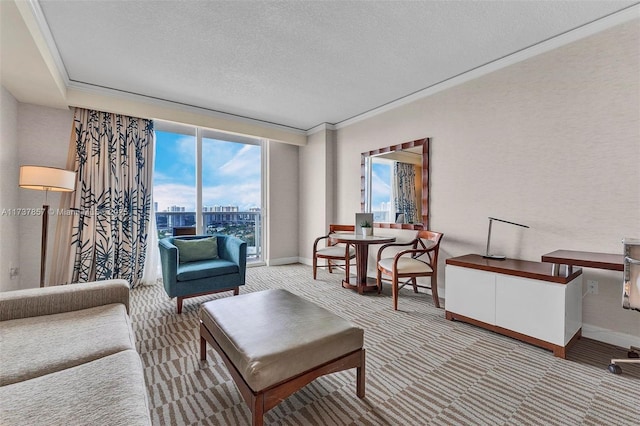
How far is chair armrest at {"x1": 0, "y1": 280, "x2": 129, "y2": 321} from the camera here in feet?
5.18

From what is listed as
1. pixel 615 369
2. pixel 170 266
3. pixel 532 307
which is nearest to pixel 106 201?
pixel 170 266

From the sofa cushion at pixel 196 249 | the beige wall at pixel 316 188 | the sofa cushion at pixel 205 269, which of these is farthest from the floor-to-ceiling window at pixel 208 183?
the sofa cushion at pixel 205 269

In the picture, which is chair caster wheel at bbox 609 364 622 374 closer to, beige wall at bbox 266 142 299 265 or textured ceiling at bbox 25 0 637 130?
textured ceiling at bbox 25 0 637 130

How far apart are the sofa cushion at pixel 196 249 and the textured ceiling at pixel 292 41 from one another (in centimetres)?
198

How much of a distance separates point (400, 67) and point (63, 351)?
355 centimetres

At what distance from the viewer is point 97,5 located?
2107 millimetres

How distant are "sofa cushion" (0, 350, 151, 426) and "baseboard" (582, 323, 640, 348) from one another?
3258 mm

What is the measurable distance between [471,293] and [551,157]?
1484mm

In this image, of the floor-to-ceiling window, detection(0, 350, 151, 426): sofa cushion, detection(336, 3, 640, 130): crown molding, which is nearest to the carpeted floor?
detection(0, 350, 151, 426): sofa cushion

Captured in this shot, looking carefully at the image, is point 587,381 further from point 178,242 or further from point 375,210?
point 178,242

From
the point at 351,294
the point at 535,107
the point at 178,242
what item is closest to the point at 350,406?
the point at 351,294

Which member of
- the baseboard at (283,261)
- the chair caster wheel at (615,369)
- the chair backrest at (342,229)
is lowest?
the chair caster wheel at (615,369)

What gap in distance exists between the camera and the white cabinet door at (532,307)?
2043 mm

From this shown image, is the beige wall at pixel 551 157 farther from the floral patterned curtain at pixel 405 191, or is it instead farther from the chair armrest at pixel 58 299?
the chair armrest at pixel 58 299
